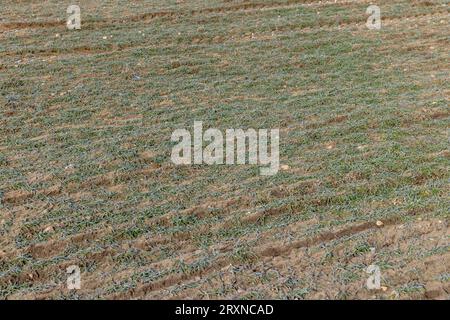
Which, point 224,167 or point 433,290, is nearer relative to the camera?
point 433,290

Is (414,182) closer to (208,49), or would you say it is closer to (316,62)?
(316,62)

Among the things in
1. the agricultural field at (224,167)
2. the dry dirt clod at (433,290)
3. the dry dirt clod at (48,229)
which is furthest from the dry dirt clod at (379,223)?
the dry dirt clod at (48,229)

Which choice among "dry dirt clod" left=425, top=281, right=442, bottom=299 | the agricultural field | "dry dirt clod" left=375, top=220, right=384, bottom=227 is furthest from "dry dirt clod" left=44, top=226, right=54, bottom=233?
"dry dirt clod" left=425, top=281, right=442, bottom=299

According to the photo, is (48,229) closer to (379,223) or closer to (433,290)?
(379,223)

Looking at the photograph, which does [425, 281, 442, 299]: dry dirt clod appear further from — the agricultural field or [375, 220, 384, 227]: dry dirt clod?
[375, 220, 384, 227]: dry dirt clod

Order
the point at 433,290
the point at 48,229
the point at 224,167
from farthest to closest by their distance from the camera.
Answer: the point at 224,167, the point at 48,229, the point at 433,290

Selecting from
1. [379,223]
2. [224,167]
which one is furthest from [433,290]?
[224,167]

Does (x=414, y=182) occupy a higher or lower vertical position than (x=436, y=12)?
lower

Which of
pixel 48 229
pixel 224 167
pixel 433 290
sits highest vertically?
pixel 224 167
